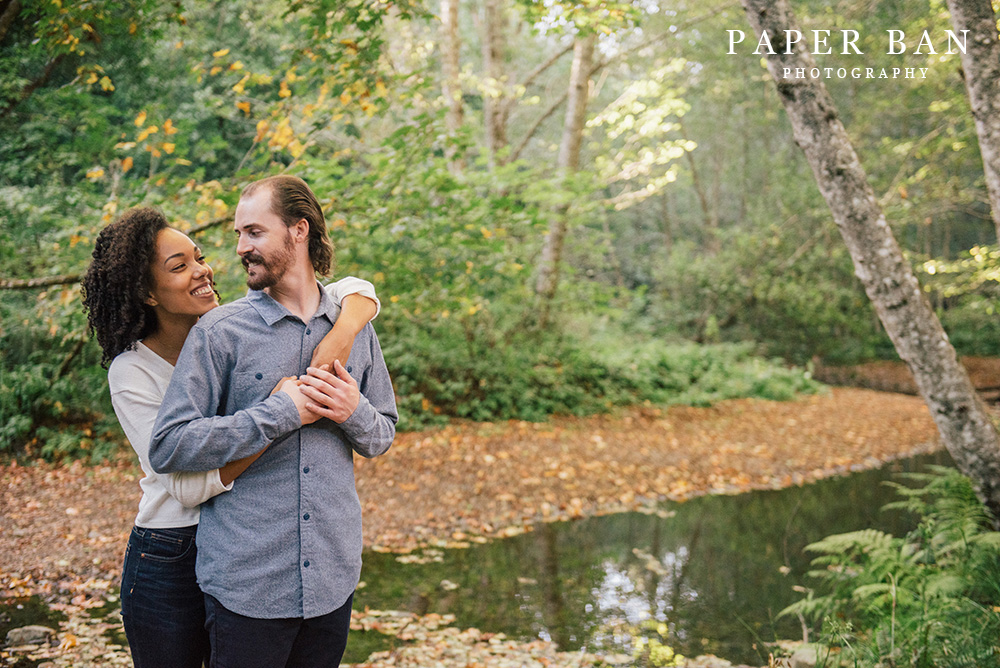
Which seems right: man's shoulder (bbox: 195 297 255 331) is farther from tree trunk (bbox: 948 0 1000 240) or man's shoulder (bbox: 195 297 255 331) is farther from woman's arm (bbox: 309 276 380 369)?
tree trunk (bbox: 948 0 1000 240)

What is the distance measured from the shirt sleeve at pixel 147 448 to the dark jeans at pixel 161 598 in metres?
0.14

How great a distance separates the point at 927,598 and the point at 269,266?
4363 millimetres

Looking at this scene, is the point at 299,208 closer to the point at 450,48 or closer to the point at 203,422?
the point at 203,422

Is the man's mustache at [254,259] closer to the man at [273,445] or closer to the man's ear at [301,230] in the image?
the man at [273,445]

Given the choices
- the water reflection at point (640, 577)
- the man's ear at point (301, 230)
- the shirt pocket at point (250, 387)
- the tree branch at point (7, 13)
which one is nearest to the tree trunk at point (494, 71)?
the water reflection at point (640, 577)

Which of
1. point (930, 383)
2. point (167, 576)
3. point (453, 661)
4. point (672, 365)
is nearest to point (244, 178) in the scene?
point (453, 661)

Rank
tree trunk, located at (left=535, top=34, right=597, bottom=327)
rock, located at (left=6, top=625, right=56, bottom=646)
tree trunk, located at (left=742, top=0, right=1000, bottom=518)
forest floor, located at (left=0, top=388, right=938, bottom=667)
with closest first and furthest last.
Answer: rock, located at (left=6, top=625, right=56, bottom=646) < tree trunk, located at (left=742, top=0, right=1000, bottom=518) < forest floor, located at (left=0, top=388, right=938, bottom=667) < tree trunk, located at (left=535, top=34, right=597, bottom=327)

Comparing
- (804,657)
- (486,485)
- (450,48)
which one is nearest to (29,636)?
(804,657)

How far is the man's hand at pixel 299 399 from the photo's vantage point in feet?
6.00

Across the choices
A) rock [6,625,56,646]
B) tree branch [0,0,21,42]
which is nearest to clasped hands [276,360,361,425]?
rock [6,625,56,646]

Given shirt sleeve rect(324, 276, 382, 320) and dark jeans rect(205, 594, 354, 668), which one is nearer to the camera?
dark jeans rect(205, 594, 354, 668)

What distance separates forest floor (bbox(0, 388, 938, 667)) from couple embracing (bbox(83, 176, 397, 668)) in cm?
239

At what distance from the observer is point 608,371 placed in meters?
13.3

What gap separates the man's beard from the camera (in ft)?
6.37
